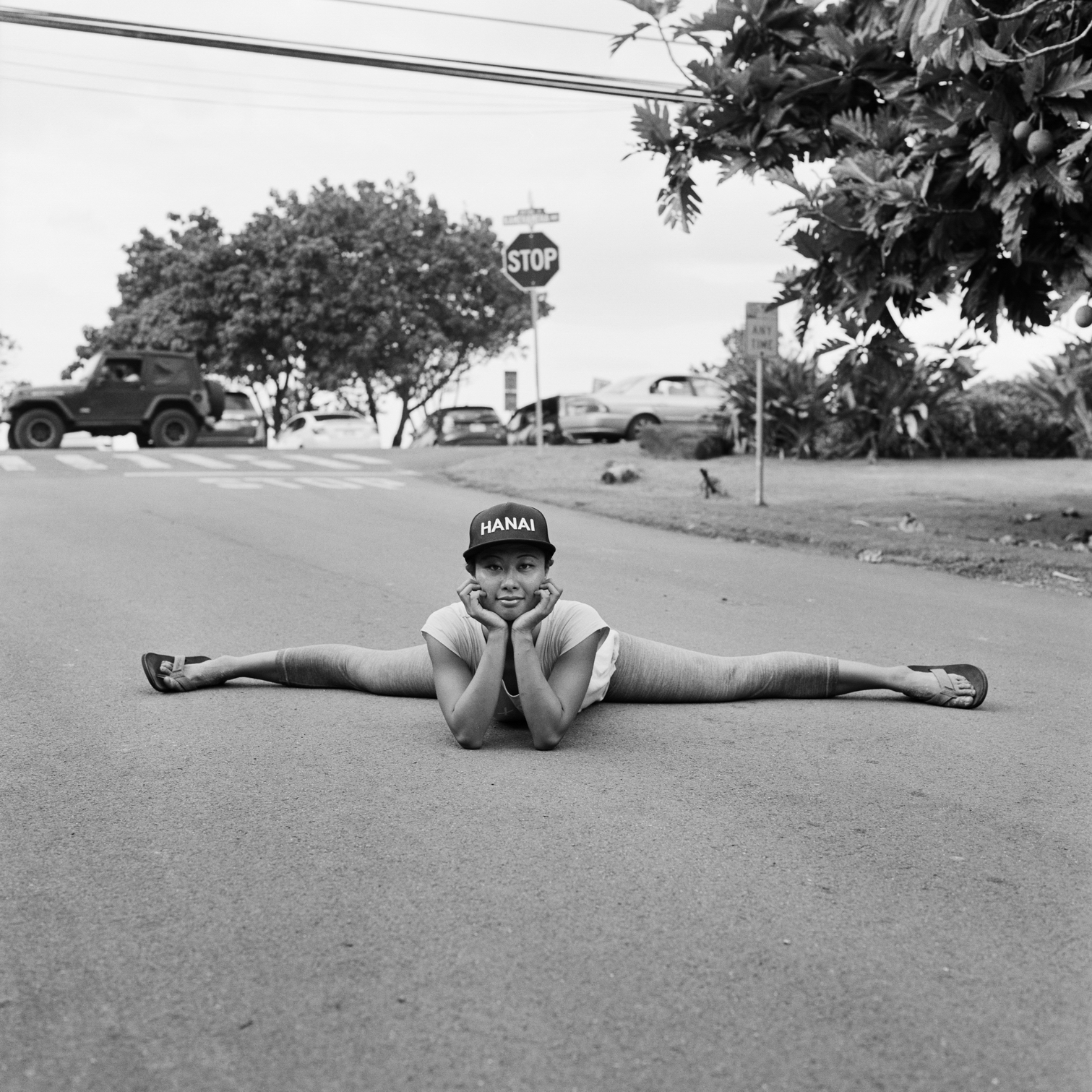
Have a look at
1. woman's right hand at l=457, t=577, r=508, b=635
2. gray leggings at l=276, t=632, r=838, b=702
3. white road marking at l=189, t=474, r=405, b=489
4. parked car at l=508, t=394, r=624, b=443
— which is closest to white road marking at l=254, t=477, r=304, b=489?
white road marking at l=189, t=474, r=405, b=489

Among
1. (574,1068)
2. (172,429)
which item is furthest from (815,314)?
(172,429)

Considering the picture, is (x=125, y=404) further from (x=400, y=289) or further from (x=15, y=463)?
(x=400, y=289)

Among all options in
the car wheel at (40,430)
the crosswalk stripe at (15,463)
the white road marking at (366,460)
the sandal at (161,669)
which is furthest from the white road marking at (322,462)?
the sandal at (161,669)

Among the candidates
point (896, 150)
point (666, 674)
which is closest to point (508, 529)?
point (666, 674)

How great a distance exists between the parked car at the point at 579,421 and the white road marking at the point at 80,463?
31.3ft

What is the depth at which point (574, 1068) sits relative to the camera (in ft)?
9.69

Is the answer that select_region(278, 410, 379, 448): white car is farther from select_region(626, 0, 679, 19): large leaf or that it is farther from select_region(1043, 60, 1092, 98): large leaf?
select_region(1043, 60, 1092, 98): large leaf

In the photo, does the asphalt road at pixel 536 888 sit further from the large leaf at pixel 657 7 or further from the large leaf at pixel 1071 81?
the large leaf at pixel 657 7

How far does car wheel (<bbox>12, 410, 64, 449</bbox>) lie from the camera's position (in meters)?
29.2

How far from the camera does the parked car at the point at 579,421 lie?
30156 millimetres

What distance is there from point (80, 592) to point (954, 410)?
17828mm

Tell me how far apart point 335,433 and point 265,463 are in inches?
391

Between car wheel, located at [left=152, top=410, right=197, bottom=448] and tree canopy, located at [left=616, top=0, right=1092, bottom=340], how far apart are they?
785 inches

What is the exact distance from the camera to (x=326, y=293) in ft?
148
